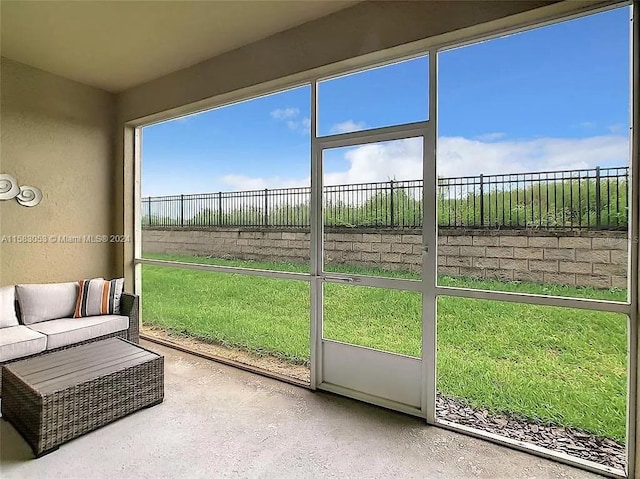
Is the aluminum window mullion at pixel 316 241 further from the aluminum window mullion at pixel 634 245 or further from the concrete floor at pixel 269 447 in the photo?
the aluminum window mullion at pixel 634 245

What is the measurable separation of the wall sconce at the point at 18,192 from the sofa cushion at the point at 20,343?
55.3 inches

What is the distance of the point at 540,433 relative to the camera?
2.27 m

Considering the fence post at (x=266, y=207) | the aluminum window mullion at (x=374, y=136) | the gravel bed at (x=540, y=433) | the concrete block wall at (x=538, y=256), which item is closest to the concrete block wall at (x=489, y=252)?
the concrete block wall at (x=538, y=256)

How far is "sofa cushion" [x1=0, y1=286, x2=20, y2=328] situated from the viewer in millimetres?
3221

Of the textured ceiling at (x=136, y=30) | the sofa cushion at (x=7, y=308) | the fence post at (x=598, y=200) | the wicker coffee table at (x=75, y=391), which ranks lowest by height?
the wicker coffee table at (x=75, y=391)

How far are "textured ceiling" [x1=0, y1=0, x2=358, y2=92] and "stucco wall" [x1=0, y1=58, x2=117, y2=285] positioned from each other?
1.09 feet

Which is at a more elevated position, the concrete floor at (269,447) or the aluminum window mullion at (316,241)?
the aluminum window mullion at (316,241)

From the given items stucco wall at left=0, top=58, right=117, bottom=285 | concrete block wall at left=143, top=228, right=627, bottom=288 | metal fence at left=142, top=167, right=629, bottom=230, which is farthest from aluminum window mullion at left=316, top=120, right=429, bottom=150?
stucco wall at left=0, top=58, right=117, bottom=285

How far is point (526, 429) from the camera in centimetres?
232

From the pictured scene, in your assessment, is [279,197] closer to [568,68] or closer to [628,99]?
[568,68]

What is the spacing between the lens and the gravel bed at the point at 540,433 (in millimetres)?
2100

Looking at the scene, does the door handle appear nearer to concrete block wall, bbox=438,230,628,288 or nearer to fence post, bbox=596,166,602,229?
concrete block wall, bbox=438,230,628,288

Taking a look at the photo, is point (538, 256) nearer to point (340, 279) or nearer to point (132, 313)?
point (340, 279)

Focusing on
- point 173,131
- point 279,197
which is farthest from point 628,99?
point 173,131
